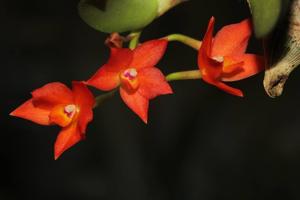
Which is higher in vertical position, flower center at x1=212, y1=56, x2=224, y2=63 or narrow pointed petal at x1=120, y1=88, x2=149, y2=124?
flower center at x1=212, y1=56, x2=224, y2=63

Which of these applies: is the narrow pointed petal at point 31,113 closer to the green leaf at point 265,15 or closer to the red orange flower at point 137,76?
the red orange flower at point 137,76

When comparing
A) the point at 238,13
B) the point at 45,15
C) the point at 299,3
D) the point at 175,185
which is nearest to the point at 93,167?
the point at 175,185

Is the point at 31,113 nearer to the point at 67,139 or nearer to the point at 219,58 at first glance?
the point at 67,139

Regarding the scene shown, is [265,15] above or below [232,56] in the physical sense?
above

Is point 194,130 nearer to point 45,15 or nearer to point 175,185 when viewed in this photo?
point 175,185

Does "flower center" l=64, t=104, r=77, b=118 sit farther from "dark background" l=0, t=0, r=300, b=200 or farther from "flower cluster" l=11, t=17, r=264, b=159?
"dark background" l=0, t=0, r=300, b=200

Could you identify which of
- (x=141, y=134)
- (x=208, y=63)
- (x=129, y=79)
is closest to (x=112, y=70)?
(x=129, y=79)

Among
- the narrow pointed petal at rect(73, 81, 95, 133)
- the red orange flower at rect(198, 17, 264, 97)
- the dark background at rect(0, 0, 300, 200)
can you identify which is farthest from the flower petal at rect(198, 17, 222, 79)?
the dark background at rect(0, 0, 300, 200)

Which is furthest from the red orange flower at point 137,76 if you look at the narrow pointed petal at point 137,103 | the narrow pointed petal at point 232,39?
the narrow pointed petal at point 232,39
